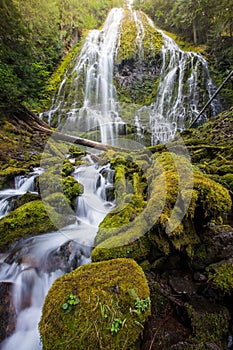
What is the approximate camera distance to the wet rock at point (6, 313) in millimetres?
2096

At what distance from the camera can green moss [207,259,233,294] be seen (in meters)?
1.95

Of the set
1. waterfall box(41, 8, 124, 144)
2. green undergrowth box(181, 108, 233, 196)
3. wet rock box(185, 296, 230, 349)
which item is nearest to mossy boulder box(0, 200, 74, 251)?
wet rock box(185, 296, 230, 349)

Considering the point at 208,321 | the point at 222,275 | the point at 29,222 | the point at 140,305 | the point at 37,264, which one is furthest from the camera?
the point at 29,222

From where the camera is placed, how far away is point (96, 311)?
1.49 m

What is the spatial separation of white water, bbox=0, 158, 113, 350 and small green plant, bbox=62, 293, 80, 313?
965mm

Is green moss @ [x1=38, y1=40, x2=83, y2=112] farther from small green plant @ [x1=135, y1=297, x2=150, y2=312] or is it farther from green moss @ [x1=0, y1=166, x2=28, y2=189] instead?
small green plant @ [x1=135, y1=297, x2=150, y2=312]

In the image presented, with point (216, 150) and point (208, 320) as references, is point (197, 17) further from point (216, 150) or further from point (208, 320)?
point (208, 320)

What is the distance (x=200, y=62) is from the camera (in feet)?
42.0

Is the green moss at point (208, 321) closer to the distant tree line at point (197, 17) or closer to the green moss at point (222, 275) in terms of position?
the green moss at point (222, 275)

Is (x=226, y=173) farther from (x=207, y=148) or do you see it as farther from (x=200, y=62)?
(x=200, y=62)

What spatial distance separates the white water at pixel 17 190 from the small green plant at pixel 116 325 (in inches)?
148

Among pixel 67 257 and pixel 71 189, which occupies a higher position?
pixel 71 189

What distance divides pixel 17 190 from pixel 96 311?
470cm

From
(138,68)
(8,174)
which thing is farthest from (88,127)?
(8,174)
